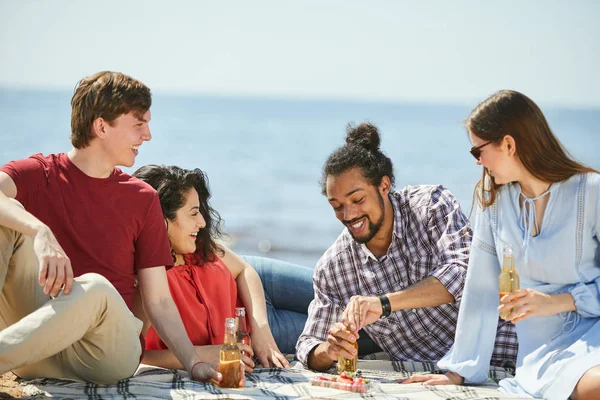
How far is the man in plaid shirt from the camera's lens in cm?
477

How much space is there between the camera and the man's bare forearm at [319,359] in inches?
182

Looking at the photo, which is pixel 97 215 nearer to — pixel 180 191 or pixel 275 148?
pixel 180 191

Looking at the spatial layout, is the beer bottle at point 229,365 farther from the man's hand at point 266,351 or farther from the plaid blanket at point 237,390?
the man's hand at point 266,351

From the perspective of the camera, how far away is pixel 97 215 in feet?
13.9

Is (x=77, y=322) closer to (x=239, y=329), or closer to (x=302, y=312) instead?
(x=239, y=329)

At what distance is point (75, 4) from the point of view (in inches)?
1817

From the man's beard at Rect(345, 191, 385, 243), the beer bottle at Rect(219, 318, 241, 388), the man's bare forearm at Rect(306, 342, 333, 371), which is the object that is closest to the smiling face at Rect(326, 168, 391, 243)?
the man's beard at Rect(345, 191, 385, 243)

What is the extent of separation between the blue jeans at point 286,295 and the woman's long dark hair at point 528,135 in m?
2.03

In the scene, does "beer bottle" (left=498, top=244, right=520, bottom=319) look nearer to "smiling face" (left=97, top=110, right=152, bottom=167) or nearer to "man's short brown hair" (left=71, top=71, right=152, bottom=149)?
"smiling face" (left=97, top=110, right=152, bottom=167)

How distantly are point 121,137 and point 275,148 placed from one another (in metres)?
24.5

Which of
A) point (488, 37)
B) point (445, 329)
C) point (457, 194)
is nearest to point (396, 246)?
point (445, 329)

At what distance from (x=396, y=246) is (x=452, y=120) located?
39.5m

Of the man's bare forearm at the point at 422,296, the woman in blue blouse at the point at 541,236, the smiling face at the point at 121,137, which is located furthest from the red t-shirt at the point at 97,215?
the woman in blue blouse at the point at 541,236

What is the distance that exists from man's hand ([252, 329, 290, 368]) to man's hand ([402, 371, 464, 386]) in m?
0.81
